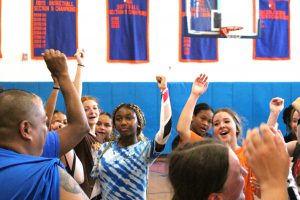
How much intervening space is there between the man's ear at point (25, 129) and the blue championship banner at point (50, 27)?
746 cm

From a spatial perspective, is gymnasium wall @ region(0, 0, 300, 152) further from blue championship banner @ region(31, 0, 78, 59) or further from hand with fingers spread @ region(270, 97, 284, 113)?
hand with fingers spread @ region(270, 97, 284, 113)

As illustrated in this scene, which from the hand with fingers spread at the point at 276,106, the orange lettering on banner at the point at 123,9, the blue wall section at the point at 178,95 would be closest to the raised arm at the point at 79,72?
the hand with fingers spread at the point at 276,106

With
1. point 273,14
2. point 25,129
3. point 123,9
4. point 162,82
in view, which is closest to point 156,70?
point 123,9

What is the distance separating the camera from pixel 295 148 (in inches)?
116

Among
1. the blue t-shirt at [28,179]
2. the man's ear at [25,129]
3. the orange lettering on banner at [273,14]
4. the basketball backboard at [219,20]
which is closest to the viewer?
the blue t-shirt at [28,179]

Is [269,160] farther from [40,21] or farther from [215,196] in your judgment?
[40,21]

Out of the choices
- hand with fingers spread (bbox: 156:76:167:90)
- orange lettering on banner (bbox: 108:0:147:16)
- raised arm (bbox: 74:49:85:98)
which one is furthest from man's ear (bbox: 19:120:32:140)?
orange lettering on banner (bbox: 108:0:147:16)

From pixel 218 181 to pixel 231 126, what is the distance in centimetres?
199

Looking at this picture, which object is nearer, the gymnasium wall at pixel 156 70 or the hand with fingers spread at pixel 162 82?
the hand with fingers spread at pixel 162 82

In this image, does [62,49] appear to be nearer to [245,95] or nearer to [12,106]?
[245,95]

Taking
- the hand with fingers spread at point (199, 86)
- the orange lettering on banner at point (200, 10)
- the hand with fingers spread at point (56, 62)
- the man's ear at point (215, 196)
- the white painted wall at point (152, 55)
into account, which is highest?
the orange lettering on banner at point (200, 10)

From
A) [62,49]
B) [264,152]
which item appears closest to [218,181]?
[264,152]

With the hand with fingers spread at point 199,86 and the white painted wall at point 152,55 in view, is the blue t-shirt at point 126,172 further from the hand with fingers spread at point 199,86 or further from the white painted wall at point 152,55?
the white painted wall at point 152,55

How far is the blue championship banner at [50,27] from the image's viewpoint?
8.91 meters
